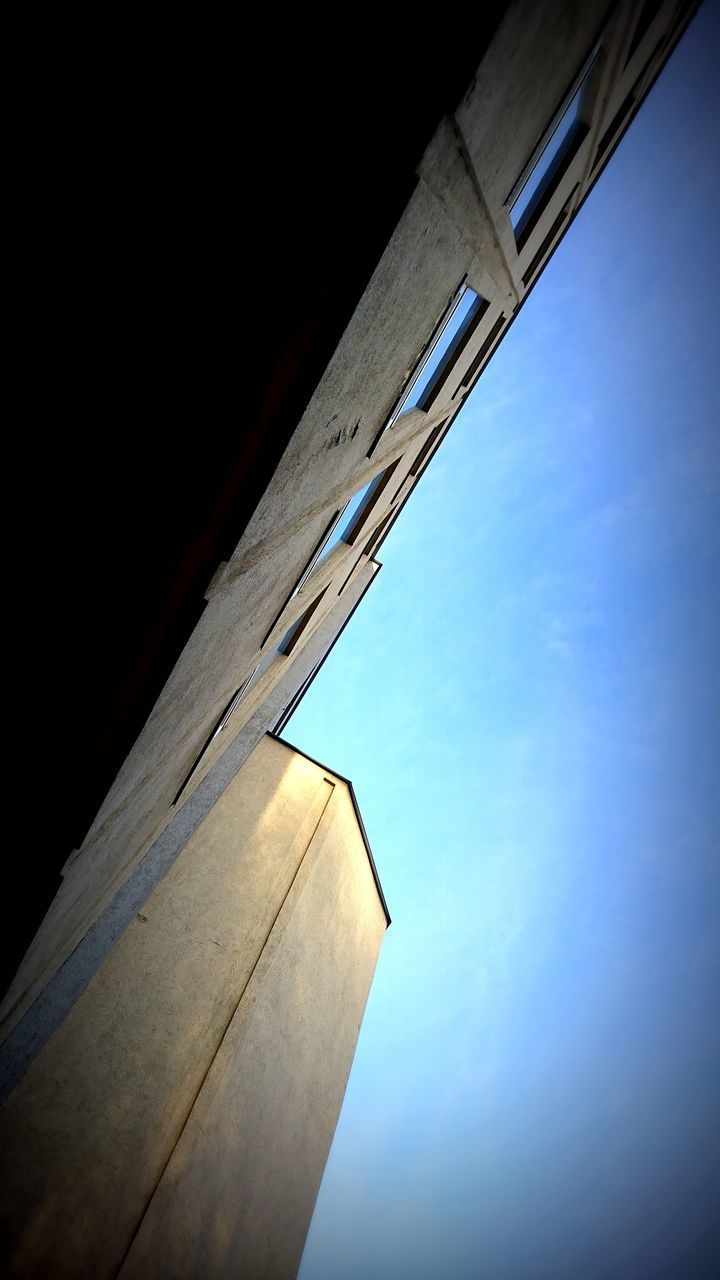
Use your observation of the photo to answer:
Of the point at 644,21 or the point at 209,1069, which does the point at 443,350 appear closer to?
the point at 644,21

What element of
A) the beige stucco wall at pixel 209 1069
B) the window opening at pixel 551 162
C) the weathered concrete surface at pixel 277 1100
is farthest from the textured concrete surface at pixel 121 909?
the window opening at pixel 551 162

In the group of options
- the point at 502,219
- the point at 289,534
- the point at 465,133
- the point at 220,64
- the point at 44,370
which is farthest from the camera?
the point at 502,219

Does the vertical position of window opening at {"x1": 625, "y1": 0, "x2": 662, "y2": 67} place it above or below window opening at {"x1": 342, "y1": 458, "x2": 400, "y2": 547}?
above

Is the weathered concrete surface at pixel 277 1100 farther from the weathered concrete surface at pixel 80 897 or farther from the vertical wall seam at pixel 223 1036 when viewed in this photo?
the weathered concrete surface at pixel 80 897

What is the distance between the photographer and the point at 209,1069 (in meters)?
6.49

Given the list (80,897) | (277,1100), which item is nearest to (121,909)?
(80,897)

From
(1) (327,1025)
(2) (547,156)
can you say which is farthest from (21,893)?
(1) (327,1025)

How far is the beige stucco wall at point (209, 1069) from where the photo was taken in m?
5.34

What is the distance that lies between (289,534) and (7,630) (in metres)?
1.15

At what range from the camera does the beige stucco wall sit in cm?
534

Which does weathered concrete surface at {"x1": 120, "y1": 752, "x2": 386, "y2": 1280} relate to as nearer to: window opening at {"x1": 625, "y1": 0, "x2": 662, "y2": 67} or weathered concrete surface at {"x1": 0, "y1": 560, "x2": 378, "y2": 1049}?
weathered concrete surface at {"x1": 0, "y1": 560, "x2": 378, "y2": 1049}

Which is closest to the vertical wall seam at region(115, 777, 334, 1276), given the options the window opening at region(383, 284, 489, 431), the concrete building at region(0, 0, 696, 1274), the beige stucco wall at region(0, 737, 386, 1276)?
the beige stucco wall at region(0, 737, 386, 1276)

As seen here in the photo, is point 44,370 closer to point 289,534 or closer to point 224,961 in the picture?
point 289,534

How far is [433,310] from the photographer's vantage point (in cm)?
293
